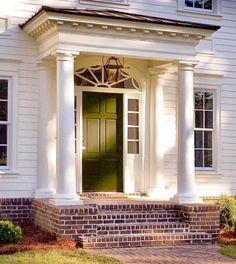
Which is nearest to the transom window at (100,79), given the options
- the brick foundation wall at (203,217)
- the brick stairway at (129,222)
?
the brick stairway at (129,222)

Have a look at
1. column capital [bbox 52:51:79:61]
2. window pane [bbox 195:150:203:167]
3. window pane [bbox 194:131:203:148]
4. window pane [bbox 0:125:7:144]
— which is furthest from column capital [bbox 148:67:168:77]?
window pane [bbox 0:125:7:144]

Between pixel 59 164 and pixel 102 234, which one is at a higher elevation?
pixel 59 164

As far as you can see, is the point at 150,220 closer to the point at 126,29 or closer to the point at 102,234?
the point at 102,234

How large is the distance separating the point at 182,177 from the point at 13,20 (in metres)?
5.14

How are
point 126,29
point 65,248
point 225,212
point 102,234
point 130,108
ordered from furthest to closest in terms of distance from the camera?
1. point 130,108
2. point 225,212
3. point 126,29
4. point 102,234
5. point 65,248

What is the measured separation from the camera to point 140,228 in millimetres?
12039

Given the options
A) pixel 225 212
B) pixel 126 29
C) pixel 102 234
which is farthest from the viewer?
pixel 225 212

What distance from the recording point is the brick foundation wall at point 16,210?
1309cm

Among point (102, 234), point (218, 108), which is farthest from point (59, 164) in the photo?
point (218, 108)

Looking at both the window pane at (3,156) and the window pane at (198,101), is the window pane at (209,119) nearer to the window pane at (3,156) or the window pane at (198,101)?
the window pane at (198,101)

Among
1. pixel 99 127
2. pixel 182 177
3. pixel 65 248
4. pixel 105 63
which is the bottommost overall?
pixel 65 248

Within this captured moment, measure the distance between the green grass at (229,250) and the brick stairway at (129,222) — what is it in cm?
47

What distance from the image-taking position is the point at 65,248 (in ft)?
35.6

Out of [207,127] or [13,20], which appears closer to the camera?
[13,20]
